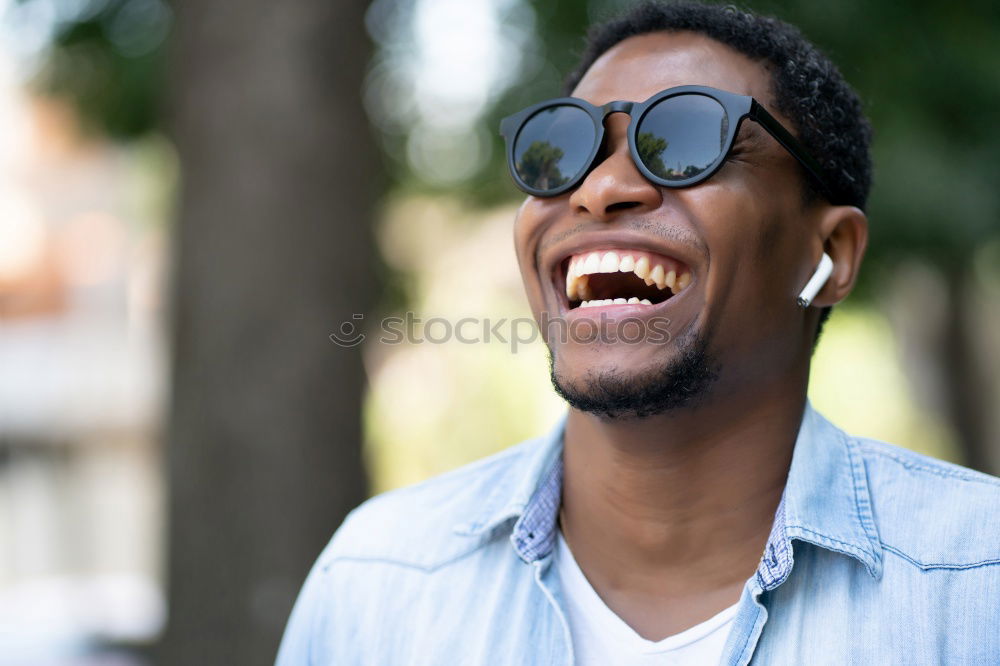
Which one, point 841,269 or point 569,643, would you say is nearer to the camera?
point 569,643

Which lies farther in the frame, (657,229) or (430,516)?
(430,516)

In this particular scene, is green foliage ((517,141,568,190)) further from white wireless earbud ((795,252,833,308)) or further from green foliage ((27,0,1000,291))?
green foliage ((27,0,1000,291))

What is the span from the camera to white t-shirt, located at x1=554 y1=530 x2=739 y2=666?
80.4 inches

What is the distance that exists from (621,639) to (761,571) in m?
0.34

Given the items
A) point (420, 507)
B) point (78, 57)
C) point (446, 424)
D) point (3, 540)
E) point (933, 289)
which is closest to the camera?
point (420, 507)

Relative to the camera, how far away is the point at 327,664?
2287mm

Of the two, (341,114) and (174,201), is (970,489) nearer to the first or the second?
(341,114)


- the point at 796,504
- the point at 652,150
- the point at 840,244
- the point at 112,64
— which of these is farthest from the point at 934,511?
the point at 112,64

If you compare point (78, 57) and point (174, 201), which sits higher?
point (78, 57)

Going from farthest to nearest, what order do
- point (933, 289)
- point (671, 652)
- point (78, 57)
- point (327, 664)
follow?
point (933, 289)
point (78, 57)
point (327, 664)
point (671, 652)

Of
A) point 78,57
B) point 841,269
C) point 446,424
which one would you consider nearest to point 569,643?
point 841,269

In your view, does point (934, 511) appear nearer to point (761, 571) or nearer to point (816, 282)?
point (761, 571)

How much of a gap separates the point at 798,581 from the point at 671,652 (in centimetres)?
31

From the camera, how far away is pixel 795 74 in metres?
2.48
